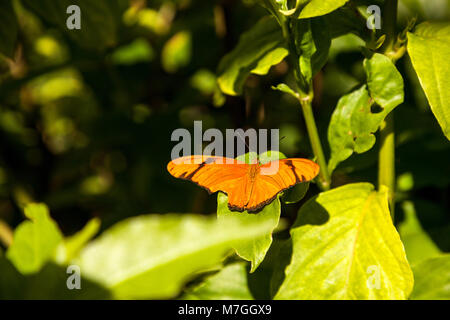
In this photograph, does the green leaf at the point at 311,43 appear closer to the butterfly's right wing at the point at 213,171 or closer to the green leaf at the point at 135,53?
the butterfly's right wing at the point at 213,171

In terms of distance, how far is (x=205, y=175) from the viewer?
2.59 feet

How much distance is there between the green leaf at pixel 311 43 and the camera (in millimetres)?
716

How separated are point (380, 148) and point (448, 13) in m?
0.31

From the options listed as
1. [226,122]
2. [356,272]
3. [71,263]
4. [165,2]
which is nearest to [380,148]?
[356,272]

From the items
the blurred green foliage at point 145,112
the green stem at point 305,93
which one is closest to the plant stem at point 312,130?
the green stem at point 305,93

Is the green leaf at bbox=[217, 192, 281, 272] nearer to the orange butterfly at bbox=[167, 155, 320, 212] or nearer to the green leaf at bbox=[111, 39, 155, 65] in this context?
the orange butterfly at bbox=[167, 155, 320, 212]

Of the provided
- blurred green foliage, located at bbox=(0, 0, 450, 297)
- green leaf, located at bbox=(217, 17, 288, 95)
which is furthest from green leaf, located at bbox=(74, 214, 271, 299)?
blurred green foliage, located at bbox=(0, 0, 450, 297)

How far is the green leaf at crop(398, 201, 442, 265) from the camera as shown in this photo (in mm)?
1000

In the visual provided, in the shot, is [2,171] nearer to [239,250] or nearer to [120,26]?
[120,26]

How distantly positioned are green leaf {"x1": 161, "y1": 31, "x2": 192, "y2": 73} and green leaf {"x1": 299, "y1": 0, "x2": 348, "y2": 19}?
1133 mm

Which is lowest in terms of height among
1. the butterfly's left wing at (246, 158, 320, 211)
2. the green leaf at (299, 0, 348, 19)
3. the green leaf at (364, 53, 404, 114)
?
the butterfly's left wing at (246, 158, 320, 211)

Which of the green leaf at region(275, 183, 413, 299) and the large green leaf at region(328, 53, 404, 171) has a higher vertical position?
the large green leaf at region(328, 53, 404, 171)

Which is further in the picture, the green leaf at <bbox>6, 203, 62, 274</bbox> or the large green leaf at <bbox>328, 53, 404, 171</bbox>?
the large green leaf at <bbox>328, 53, 404, 171</bbox>

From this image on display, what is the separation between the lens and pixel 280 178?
0.71 meters
